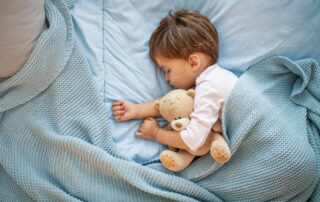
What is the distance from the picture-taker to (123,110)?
1.16 meters

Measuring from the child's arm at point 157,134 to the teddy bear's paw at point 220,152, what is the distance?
119 mm

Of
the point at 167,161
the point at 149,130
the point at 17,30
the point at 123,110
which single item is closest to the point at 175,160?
the point at 167,161

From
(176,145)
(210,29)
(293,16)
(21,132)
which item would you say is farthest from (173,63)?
(21,132)

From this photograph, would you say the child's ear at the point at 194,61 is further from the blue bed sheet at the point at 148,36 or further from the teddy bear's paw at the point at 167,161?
the teddy bear's paw at the point at 167,161

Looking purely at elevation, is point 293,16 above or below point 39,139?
above

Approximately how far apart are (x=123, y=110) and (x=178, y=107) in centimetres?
22

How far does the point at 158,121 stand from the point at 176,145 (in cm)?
16

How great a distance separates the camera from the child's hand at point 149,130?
3.75 feet

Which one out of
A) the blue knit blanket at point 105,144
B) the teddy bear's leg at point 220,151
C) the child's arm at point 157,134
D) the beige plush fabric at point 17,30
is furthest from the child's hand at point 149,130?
the beige plush fabric at point 17,30

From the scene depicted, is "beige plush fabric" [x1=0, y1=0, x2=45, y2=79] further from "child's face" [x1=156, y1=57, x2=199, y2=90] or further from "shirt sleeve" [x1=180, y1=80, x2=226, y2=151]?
"shirt sleeve" [x1=180, y1=80, x2=226, y2=151]

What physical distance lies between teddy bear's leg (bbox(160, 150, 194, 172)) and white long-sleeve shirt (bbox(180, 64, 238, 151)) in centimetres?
7

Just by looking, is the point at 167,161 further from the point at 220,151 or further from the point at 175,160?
the point at 220,151

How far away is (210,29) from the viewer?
1.16 m

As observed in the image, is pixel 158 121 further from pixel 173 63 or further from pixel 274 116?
pixel 274 116
